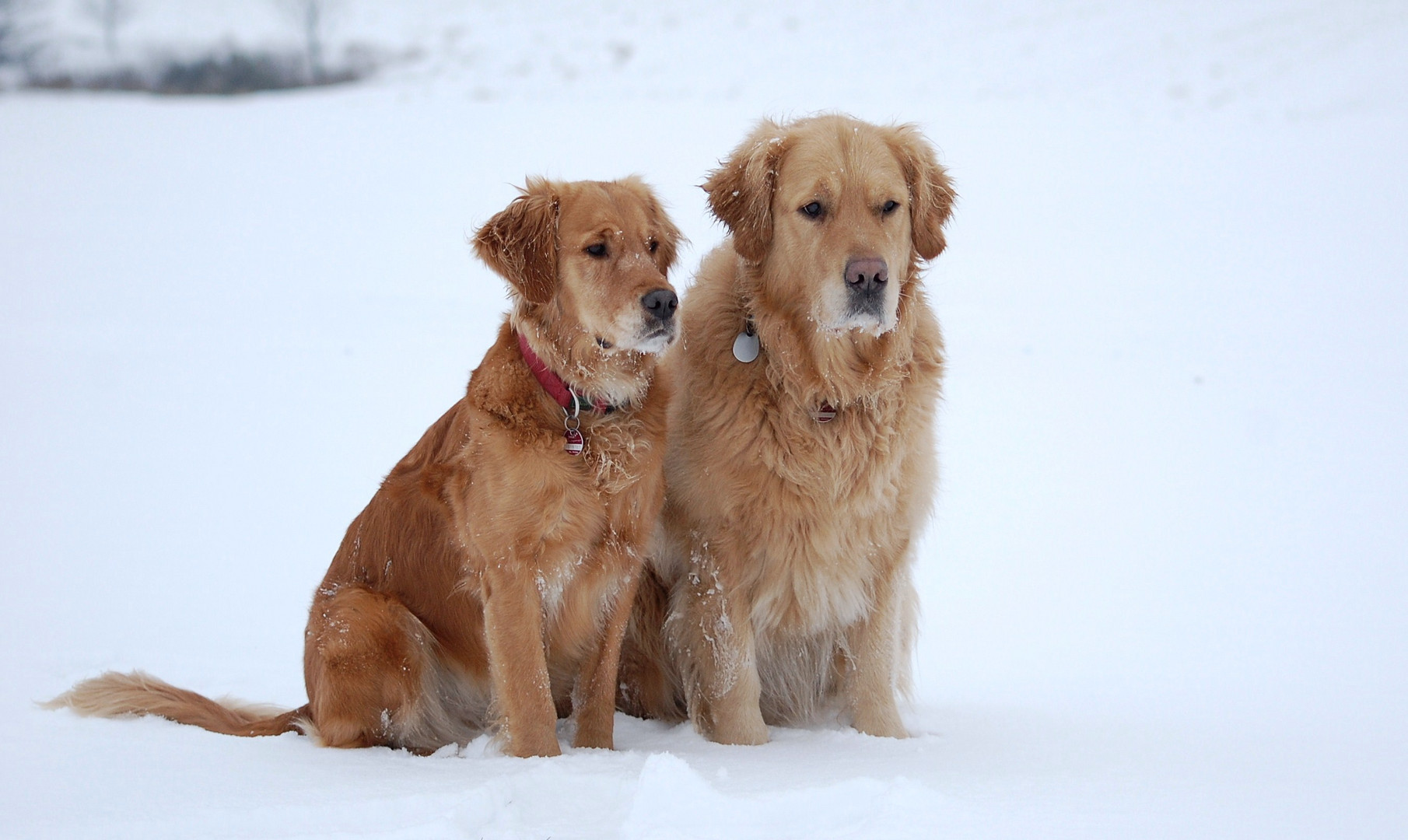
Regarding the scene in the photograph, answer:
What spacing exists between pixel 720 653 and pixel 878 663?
0.53 metres

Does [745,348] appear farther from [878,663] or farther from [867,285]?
[878,663]

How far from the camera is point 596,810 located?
2.38 metres

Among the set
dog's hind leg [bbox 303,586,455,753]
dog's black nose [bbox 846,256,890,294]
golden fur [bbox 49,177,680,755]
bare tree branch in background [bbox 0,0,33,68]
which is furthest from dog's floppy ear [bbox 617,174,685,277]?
bare tree branch in background [bbox 0,0,33,68]

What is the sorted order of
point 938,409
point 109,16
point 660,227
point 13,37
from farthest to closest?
1. point 109,16
2. point 13,37
3. point 938,409
4. point 660,227

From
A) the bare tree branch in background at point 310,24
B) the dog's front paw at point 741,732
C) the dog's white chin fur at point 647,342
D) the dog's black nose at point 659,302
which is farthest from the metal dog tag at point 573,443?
the bare tree branch in background at point 310,24

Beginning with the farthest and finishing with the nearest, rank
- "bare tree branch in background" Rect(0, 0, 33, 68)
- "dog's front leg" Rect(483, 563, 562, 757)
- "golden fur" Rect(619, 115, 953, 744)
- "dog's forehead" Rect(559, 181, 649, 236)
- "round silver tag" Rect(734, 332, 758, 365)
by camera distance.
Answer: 1. "bare tree branch in background" Rect(0, 0, 33, 68)
2. "round silver tag" Rect(734, 332, 758, 365)
3. "golden fur" Rect(619, 115, 953, 744)
4. "dog's forehead" Rect(559, 181, 649, 236)
5. "dog's front leg" Rect(483, 563, 562, 757)

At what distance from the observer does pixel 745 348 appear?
3.54 m

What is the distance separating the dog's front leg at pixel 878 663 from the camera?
3.56 metres

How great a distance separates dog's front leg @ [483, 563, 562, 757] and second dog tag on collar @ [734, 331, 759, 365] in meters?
0.99

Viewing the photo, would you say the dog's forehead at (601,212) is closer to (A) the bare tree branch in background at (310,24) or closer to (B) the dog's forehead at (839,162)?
(B) the dog's forehead at (839,162)

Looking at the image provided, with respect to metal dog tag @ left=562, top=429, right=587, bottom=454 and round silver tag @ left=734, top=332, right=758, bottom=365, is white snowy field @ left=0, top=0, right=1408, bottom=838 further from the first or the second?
metal dog tag @ left=562, top=429, right=587, bottom=454

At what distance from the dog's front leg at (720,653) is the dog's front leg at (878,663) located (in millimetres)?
325

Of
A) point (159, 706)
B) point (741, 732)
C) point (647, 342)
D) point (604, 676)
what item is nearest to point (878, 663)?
point (741, 732)

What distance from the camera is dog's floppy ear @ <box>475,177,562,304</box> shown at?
3256 mm
